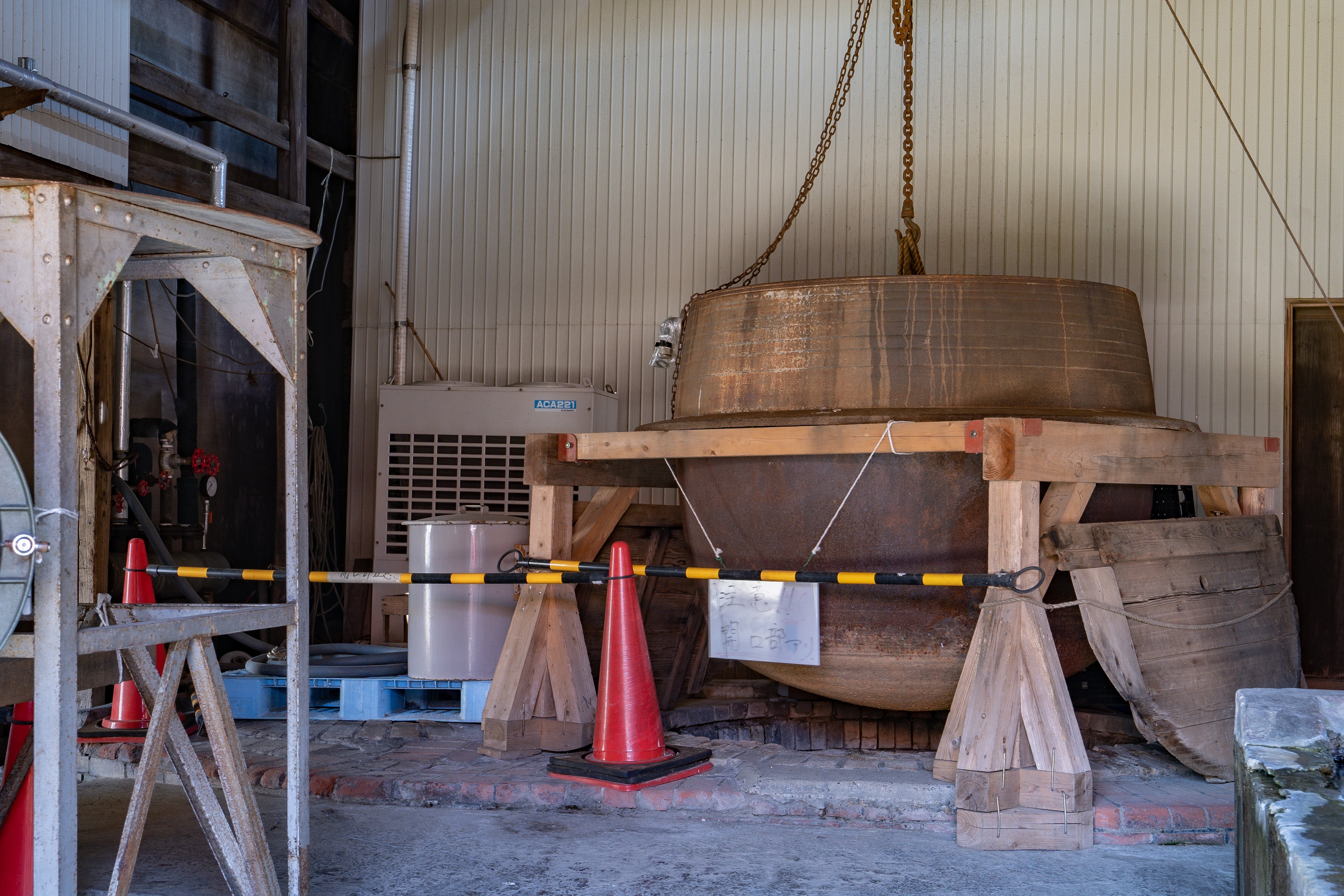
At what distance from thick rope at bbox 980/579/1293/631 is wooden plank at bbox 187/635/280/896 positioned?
2.45 meters

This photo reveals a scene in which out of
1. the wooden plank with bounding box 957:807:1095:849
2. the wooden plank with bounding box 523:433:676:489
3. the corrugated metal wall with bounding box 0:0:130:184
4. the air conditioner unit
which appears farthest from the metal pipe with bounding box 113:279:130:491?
the wooden plank with bounding box 957:807:1095:849

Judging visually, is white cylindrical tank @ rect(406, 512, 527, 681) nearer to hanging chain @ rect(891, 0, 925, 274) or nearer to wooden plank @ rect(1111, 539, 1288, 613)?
hanging chain @ rect(891, 0, 925, 274)

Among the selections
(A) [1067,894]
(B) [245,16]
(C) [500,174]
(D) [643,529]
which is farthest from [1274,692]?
(B) [245,16]

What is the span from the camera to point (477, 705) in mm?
5535

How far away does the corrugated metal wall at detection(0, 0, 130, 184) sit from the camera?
549 cm

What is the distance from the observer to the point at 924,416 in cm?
448

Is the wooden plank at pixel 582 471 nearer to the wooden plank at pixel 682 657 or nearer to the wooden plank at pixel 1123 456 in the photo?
the wooden plank at pixel 682 657

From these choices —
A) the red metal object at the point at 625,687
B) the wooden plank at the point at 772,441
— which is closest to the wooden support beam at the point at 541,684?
the red metal object at the point at 625,687

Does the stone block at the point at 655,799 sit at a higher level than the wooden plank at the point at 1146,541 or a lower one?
lower

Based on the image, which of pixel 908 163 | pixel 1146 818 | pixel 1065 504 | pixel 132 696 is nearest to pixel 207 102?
pixel 132 696

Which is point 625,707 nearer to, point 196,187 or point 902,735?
point 902,735

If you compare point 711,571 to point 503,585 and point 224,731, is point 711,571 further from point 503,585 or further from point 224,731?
point 224,731

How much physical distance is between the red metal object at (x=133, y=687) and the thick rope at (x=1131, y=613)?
344 centimetres

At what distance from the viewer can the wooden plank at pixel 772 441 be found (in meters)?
4.27
